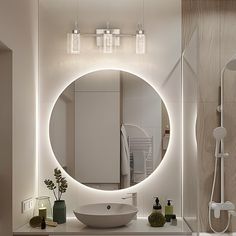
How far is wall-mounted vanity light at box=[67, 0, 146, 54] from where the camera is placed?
11.4 ft

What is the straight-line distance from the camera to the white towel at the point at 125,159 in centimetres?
354

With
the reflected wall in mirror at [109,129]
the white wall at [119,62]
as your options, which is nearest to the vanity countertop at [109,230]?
the white wall at [119,62]

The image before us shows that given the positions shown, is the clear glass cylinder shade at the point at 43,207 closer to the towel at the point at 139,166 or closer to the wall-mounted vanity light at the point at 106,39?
the towel at the point at 139,166

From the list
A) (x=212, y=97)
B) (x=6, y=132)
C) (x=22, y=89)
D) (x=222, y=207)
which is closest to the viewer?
(x=6, y=132)

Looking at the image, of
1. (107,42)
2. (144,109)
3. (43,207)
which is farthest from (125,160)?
(107,42)

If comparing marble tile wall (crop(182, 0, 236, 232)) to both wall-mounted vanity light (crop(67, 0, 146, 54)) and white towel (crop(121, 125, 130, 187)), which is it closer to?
wall-mounted vanity light (crop(67, 0, 146, 54))

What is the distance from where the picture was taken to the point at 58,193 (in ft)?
11.5

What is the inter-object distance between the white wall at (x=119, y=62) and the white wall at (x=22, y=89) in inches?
4.9

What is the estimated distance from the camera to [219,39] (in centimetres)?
325

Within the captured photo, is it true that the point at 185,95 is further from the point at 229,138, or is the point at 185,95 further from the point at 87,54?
the point at 87,54

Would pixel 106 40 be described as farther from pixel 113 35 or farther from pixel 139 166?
pixel 139 166

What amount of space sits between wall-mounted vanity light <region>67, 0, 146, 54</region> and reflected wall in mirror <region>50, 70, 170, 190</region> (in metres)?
0.23

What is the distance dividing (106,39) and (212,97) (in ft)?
3.31

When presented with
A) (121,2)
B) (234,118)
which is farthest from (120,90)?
(234,118)
